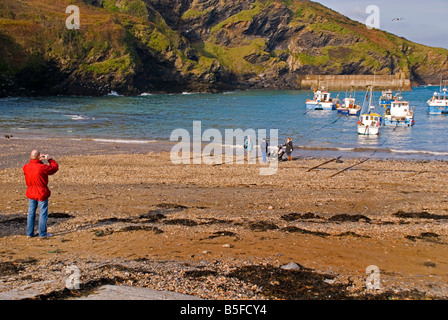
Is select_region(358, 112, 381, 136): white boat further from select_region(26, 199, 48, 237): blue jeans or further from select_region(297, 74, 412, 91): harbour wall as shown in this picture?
select_region(297, 74, 412, 91): harbour wall

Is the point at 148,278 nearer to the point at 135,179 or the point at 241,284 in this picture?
the point at 241,284

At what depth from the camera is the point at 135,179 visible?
64.4ft

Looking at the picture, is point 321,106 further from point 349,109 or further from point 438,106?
point 438,106

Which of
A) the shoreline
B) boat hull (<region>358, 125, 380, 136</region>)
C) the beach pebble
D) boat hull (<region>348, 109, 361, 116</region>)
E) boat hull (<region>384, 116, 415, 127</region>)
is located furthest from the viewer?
boat hull (<region>348, 109, 361, 116</region>)

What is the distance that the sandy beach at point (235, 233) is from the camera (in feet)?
26.0

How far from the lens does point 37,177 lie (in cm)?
1044

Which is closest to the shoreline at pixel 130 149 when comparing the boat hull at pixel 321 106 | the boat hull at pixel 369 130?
the boat hull at pixel 369 130

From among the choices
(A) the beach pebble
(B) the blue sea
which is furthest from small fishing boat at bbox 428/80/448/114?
(A) the beach pebble

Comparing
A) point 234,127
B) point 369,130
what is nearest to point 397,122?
point 369,130

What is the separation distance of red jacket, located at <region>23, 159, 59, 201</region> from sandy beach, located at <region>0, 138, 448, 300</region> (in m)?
1.05

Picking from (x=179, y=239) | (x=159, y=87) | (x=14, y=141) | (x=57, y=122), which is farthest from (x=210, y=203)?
(x=159, y=87)

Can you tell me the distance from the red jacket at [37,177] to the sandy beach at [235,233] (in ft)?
3.44

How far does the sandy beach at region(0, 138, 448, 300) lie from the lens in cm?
791

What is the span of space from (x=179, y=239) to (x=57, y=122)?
40550 mm
